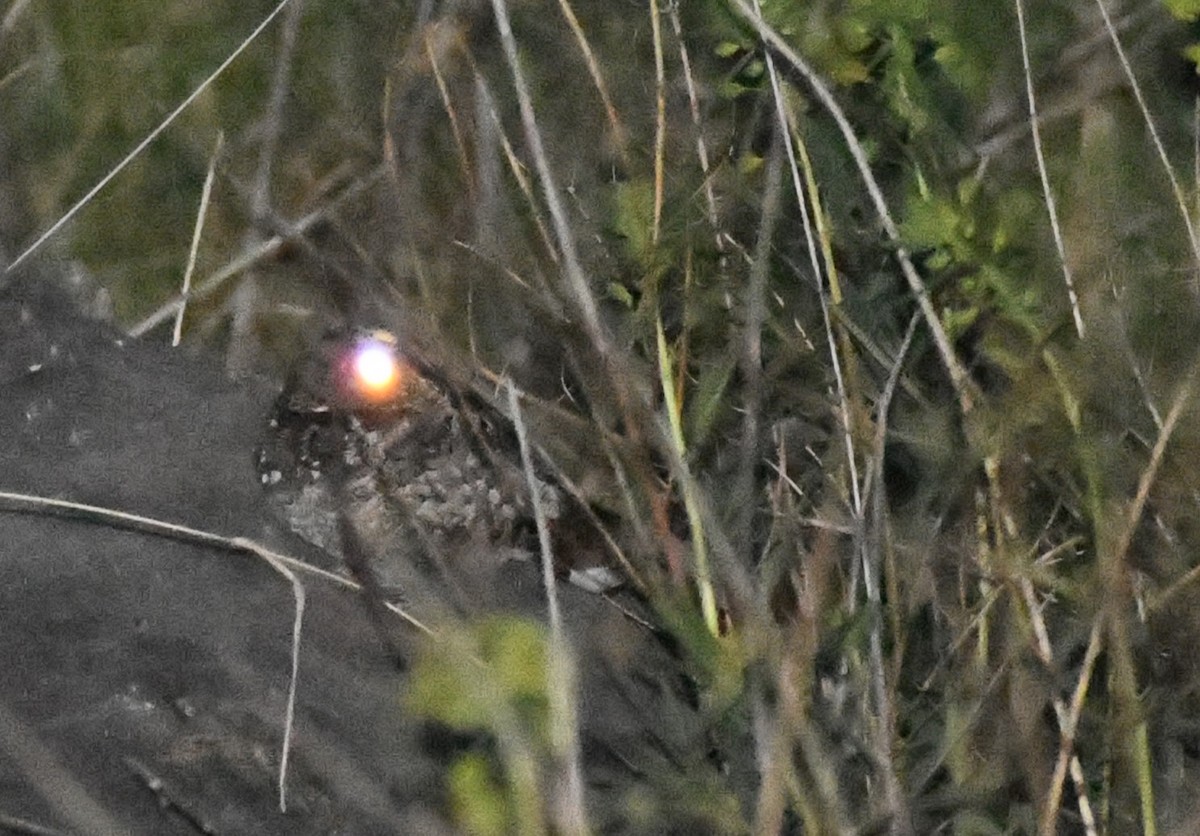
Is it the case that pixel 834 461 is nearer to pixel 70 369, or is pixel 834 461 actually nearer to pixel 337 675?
pixel 337 675

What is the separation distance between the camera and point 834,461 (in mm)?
1162

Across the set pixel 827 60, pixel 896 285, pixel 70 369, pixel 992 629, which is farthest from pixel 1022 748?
pixel 70 369

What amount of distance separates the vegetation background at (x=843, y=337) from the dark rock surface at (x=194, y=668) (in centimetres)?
8

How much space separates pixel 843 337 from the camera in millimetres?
1161

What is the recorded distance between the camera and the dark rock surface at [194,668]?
100 cm

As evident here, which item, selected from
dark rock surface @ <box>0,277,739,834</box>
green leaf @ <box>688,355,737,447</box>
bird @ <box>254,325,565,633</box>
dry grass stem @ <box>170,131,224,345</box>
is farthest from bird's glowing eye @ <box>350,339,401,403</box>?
dry grass stem @ <box>170,131,224,345</box>

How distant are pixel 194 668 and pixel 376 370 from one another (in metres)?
0.30

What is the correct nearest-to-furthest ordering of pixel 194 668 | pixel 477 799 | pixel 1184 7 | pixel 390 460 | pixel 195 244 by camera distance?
pixel 477 799
pixel 194 668
pixel 1184 7
pixel 390 460
pixel 195 244

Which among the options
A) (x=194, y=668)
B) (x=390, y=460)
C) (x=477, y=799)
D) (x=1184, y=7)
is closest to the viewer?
(x=477, y=799)

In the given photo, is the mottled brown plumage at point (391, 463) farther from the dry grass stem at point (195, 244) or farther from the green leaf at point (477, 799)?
the green leaf at point (477, 799)

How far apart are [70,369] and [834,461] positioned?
709 millimetres

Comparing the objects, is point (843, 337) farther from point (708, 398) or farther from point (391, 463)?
point (391, 463)

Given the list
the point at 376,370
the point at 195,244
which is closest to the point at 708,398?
the point at 376,370

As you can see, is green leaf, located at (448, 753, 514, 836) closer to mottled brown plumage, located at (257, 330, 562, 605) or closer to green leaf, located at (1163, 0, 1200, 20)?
mottled brown plumage, located at (257, 330, 562, 605)
